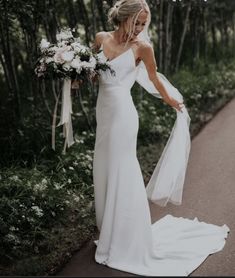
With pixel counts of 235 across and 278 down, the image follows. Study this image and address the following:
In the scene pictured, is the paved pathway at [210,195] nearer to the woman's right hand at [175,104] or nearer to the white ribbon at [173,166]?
the white ribbon at [173,166]

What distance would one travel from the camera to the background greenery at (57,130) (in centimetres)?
466

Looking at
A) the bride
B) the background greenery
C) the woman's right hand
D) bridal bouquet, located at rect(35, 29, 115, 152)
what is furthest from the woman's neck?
the background greenery

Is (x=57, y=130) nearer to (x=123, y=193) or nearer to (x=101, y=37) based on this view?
(x=101, y=37)

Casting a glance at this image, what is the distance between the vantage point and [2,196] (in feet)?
16.6

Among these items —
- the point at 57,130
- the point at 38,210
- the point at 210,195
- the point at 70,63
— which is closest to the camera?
the point at 70,63

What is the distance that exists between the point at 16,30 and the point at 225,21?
520 centimetres

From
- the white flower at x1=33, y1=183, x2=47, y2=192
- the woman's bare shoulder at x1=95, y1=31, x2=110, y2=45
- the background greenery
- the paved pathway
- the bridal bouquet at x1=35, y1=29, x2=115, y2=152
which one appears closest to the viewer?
the bridal bouquet at x1=35, y1=29, x2=115, y2=152

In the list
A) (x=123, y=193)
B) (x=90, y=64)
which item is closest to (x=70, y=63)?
(x=90, y=64)

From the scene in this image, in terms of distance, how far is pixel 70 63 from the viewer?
4.14m

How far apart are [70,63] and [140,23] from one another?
62 cm

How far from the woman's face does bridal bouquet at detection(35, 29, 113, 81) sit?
1.11 ft

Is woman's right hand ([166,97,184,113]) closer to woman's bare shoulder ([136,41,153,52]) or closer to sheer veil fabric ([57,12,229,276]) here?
sheer veil fabric ([57,12,229,276])

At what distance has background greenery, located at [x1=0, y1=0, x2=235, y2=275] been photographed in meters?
4.66

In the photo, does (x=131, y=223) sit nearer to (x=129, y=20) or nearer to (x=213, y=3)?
(x=129, y=20)
